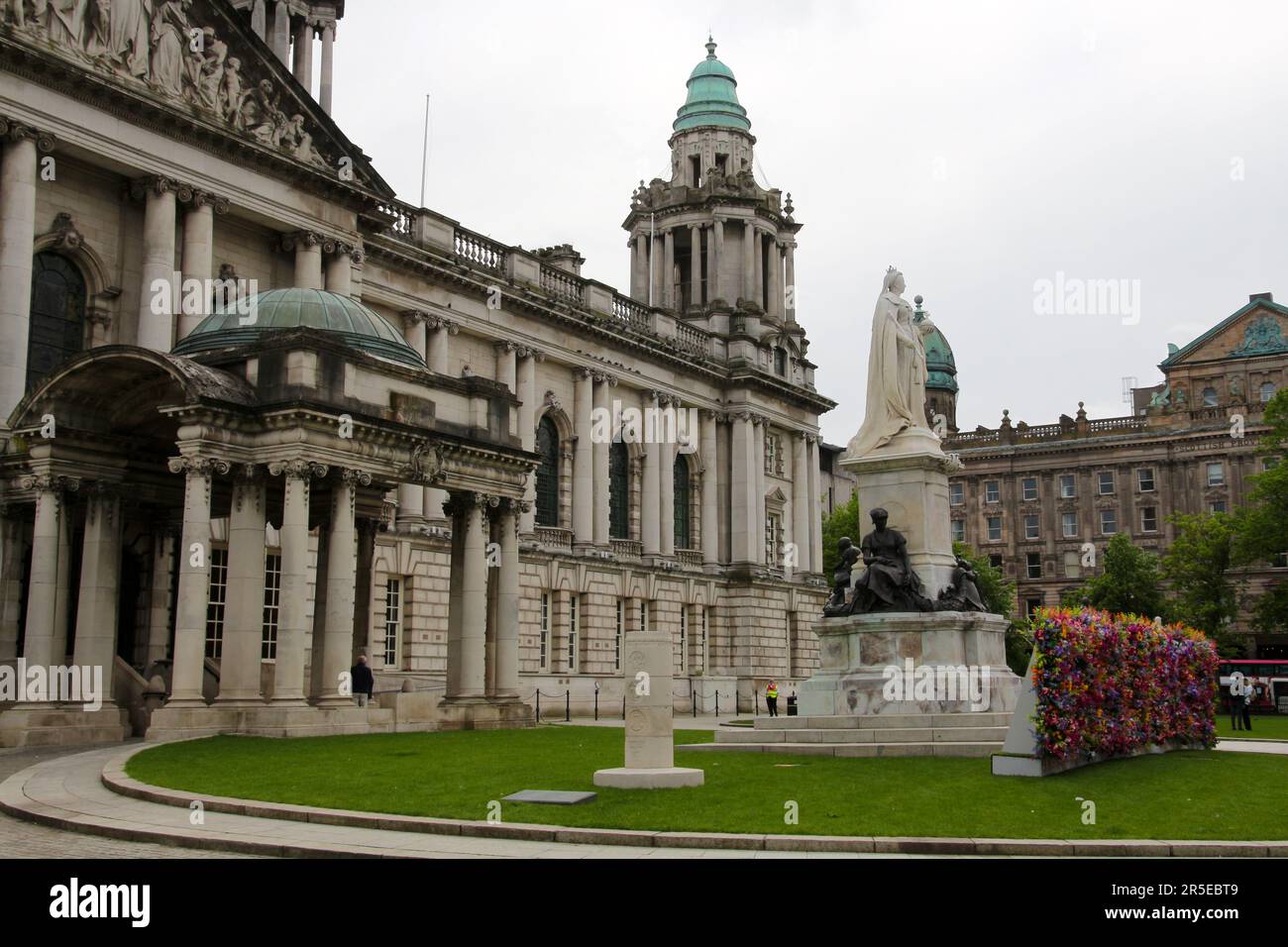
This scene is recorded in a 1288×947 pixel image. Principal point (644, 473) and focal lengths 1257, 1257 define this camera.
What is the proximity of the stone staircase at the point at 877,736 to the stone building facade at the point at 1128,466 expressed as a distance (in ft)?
261

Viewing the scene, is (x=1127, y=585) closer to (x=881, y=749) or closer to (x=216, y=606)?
(x=216, y=606)

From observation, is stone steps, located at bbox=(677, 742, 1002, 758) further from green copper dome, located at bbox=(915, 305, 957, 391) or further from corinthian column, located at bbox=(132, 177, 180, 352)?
green copper dome, located at bbox=(915, 305, 957, 391)

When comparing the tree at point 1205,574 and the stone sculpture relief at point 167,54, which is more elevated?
the stone sculpture relief at point 167,54

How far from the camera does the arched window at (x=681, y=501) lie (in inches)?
2496

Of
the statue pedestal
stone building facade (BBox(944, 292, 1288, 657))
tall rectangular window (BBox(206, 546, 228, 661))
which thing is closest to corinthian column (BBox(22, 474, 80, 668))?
tall rectangular window (BBox(206, 546, 228, 661))

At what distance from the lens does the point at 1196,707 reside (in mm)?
23500

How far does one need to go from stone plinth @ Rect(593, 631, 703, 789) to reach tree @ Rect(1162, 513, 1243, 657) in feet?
201

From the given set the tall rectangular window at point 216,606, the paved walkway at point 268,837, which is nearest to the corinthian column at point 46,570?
the tall rectangular window at point 216,606

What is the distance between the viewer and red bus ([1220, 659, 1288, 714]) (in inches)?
2194

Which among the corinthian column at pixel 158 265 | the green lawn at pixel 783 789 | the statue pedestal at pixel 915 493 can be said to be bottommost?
the green lawn at pixel 783 789

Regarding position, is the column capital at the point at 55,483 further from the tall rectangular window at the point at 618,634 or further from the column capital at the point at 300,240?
the tall rectangular window at the point at 618,634

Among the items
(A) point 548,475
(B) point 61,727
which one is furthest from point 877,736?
(A) point 548,475

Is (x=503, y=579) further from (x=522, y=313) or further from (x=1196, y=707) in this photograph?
(x=522, y=313)

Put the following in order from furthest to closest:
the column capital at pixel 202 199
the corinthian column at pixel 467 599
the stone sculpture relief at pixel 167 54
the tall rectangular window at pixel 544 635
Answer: the tall rectangular window at pixel 544 635 → the column capital at pixel 202 199 → the stone sculpture relief at pixel 167 54 → the corinthian column at pixel 467 599
